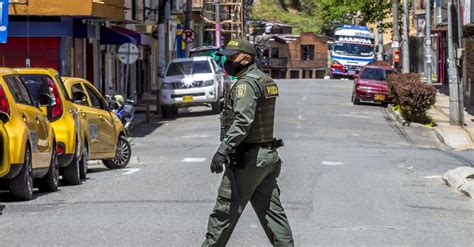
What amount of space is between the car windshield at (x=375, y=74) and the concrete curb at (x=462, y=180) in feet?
Answer: 87.3

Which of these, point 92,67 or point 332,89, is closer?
point 92,67

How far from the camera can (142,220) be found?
11977 millimetres

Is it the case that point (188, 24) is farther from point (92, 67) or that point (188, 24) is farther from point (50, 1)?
point (50, 1)

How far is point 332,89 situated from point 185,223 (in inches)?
1817

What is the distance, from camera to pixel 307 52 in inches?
4392

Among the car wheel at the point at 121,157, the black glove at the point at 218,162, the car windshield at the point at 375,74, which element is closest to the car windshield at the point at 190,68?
the car windshield at the point at 375,74

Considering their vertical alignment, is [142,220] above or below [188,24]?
below

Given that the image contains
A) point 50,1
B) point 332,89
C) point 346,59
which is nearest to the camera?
point 50,1

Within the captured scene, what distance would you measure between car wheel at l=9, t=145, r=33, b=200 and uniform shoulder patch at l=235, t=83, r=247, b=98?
233 inches

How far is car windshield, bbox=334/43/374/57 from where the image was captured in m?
74.2

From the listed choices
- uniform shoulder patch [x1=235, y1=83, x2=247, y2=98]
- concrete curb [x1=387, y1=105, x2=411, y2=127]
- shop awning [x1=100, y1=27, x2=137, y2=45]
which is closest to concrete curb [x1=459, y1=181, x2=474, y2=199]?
uniform shoulder patch [x1=235, y1=83, x2=247, y2=98]

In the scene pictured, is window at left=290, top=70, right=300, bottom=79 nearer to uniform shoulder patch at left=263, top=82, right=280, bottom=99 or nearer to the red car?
the red car

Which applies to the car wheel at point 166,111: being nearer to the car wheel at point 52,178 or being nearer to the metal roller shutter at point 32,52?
the metal roller shutter at point 32,52

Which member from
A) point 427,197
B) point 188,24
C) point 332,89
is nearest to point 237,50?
point 427,197
